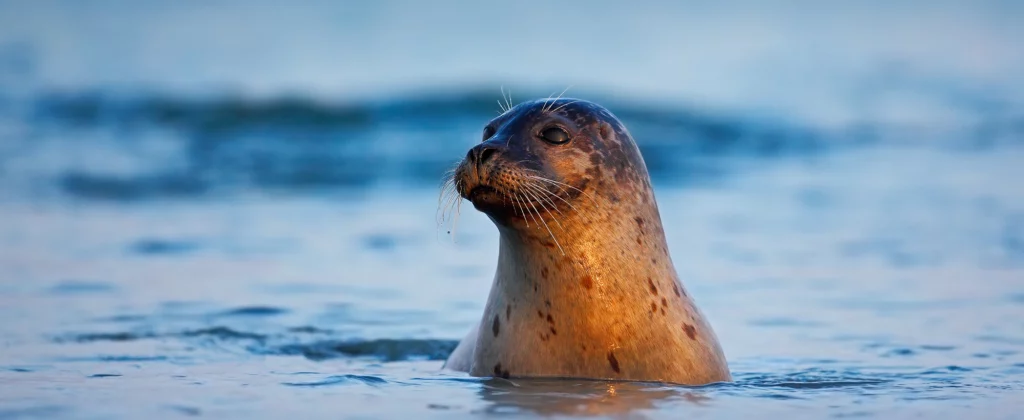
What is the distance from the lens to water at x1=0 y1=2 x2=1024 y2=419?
532cm

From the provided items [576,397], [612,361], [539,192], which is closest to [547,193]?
[539,192]

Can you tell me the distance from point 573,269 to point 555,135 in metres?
0.51

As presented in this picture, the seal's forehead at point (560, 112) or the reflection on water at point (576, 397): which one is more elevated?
the seal's forehead at point (560, 112)

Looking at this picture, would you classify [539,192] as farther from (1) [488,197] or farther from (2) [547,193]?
(1) [488,197]

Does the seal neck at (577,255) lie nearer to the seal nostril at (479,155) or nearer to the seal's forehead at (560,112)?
the seal nostril at (479,155)

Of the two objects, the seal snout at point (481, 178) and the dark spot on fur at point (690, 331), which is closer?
the seal snout at point (481, 178)

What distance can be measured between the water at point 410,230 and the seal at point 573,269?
133mm

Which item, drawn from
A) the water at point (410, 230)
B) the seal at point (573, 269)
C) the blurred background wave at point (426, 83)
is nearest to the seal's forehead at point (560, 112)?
the seal at point (573, 269)

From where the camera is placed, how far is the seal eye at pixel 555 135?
533 cm

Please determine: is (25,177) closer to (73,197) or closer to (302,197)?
(73,197)

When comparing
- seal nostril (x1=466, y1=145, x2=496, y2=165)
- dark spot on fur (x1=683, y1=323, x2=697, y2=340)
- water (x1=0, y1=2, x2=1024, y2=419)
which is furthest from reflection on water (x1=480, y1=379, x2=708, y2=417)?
seal nostril (x1=466, y1=145, x2=496, y2=165)

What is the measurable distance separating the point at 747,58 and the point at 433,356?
28.8 meters

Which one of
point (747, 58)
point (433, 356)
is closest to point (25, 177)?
point (433, 356)

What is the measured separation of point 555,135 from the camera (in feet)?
17.5
